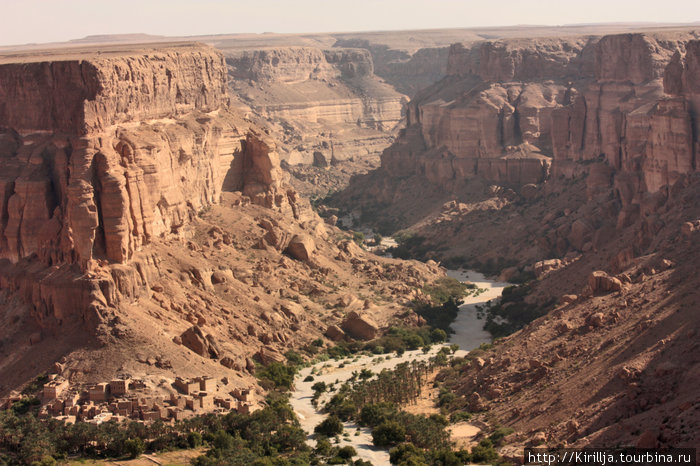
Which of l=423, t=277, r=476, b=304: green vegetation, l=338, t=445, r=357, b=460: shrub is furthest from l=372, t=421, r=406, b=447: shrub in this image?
l=423, t=277, r=476, b=304: green vegetation

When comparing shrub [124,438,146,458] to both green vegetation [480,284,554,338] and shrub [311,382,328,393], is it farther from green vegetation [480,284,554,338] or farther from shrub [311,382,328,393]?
green vegetation [480,284,554,338]

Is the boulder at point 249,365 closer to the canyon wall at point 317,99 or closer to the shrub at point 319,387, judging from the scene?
the shrub at point 319,387

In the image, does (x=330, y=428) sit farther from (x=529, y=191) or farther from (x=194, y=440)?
(x=529, y=191)

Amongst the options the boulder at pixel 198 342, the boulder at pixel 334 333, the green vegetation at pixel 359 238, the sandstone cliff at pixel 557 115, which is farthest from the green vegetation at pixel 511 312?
the green vegetation at pixel 359 238

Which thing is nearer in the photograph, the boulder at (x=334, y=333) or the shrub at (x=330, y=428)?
the shrub at (x=330, y=428)

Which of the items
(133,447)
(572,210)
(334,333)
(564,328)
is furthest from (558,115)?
(133,447)

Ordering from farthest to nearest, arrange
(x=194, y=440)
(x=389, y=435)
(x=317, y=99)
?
(x=317, y=99), (x=389, y=435), (x=194, y=440)
